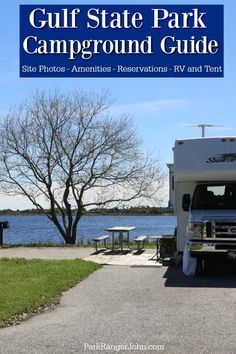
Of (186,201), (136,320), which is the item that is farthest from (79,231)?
(136,320)

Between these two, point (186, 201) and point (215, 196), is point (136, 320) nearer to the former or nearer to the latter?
point (186, 201)

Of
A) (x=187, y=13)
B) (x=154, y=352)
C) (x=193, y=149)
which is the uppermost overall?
(x=187, y=13)

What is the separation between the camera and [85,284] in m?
11.5

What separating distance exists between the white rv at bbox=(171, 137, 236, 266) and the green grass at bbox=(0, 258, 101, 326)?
262cm

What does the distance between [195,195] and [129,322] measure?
606cm

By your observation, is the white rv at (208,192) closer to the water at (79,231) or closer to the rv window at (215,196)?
the rv window at (215,196)

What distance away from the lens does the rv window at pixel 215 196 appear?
1322cm

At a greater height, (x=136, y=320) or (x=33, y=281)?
(x=33, y=281)

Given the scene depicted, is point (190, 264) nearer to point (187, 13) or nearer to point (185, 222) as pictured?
point (185, 222)

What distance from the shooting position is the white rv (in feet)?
40.8

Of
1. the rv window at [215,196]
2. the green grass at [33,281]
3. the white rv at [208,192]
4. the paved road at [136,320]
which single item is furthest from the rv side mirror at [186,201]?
the green grass at [33,281]

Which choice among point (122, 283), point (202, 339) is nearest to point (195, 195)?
point (122, 283)

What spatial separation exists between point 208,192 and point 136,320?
19.7 feet

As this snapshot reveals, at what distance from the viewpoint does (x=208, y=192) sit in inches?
534
